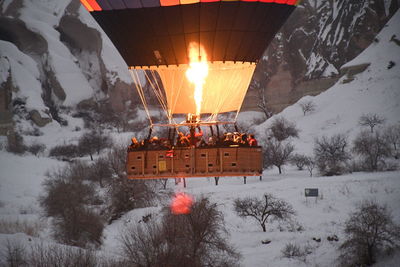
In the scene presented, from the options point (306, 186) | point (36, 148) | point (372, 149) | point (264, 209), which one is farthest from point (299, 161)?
point (36, 148)

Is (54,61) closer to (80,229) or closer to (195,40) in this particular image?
(80,229)

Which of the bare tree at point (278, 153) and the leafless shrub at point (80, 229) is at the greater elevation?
the bare tree at point (278, 153)

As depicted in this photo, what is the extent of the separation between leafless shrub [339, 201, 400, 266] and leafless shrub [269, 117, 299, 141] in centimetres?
2775

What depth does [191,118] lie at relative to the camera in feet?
61.7

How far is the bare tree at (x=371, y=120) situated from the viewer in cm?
6017

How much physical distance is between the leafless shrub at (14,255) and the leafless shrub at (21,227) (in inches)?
351

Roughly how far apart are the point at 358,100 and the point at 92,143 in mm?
29670

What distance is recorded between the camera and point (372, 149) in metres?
53.1

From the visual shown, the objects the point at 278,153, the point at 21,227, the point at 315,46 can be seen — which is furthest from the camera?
the point at 315,46

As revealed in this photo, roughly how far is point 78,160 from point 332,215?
31153mm

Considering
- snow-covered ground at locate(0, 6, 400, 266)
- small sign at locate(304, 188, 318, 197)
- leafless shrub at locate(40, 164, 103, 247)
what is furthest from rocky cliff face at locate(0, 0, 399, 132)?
small sign at locate(304, 188, 318, 197)

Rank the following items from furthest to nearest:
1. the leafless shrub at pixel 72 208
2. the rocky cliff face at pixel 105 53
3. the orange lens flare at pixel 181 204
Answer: the rocky cliff face at pixel 105 53 → the leafless shrub at pixel 72 208 → the orange lens flare at pixel 181 204

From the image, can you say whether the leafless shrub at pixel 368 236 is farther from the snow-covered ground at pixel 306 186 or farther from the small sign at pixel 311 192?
the small sign at pixel 311 192

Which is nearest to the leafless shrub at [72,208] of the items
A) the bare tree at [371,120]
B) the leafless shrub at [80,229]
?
the leafless shrub at [80,229]
